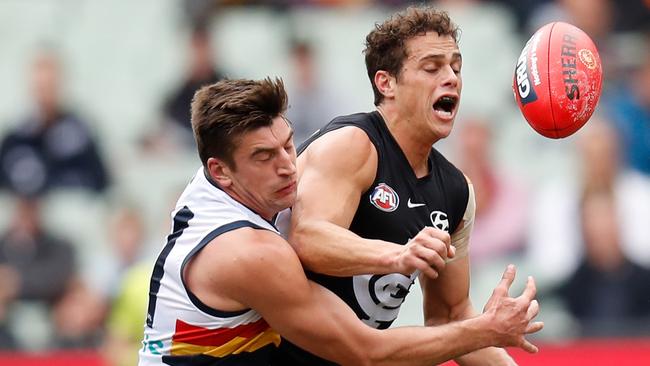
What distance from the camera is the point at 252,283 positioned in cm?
541

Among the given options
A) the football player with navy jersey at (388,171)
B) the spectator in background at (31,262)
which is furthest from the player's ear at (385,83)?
the spectator in background at (31,262)

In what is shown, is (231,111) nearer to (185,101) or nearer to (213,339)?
(213,339)

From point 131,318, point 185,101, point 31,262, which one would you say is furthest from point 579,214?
point 31,262

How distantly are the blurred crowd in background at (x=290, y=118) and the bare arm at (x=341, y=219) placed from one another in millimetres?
4636

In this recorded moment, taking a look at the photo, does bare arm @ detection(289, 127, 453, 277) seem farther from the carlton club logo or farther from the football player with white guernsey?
the carlton club logo

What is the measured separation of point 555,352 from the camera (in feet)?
31.2

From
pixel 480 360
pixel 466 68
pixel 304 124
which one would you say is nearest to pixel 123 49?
pixel 304 124

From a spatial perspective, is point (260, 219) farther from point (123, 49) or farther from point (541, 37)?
point (123, 49)

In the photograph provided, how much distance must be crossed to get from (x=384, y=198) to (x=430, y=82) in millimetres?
555

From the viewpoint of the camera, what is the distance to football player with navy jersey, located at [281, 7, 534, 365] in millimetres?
5629

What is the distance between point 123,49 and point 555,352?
5.33m

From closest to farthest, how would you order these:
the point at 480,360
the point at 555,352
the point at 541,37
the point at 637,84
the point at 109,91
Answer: the point at 541,37 → the point at 480,360 → the point at 555,352 → the point at 637,84 → the point at 109,91

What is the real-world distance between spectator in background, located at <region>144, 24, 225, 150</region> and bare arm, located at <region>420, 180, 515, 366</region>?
18.4ft

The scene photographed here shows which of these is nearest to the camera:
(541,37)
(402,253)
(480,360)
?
(402,253)
